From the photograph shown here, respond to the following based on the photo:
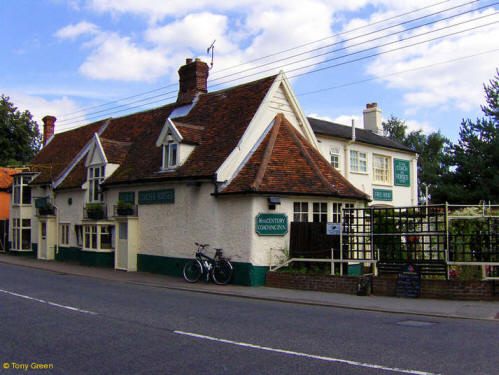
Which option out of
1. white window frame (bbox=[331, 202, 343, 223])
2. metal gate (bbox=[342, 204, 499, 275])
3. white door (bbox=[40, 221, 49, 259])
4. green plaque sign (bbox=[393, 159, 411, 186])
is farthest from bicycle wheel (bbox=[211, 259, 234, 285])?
green plaque sign (bbox=[393, 159, 411, 186])

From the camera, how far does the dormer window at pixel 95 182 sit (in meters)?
24.1

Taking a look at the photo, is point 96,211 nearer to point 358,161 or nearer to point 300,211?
point 300,211

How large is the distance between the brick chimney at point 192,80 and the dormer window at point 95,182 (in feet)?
17.6

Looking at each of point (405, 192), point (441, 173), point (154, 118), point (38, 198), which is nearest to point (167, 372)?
point (154, 118)

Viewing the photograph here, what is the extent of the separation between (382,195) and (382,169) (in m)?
1.78

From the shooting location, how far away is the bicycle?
55.2 feet

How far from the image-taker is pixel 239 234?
16.9 metres

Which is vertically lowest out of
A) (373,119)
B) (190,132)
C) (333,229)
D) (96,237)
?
(96,237)

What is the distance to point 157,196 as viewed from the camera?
2030 centimetres

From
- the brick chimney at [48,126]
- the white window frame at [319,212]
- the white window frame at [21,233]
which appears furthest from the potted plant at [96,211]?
the brick chimney at [48,126]

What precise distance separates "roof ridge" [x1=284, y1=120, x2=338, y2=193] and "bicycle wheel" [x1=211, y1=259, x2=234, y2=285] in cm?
451

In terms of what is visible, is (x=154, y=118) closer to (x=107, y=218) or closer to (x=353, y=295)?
(x=107, y=218)

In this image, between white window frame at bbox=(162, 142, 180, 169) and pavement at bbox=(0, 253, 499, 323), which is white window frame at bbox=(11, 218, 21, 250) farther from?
white window frame at bbox=(162, 142, 180, 169)

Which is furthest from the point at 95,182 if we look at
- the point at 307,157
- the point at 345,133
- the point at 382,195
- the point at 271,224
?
the point at 382,195
